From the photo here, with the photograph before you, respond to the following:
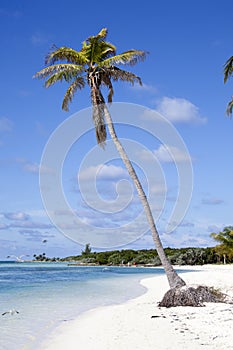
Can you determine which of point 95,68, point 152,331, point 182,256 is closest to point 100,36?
point 95,68

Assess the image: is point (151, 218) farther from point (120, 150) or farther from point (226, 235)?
point (226, 235)

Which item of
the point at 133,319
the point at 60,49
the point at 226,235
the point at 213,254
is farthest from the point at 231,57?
the point at 213,254

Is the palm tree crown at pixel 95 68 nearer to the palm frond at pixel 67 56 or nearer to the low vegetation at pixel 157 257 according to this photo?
the palm frond at pixel 67 56

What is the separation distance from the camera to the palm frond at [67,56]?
15.7m

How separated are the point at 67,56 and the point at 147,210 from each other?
22.1ft

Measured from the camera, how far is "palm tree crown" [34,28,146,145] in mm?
15852

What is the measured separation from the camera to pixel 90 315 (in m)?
13.6

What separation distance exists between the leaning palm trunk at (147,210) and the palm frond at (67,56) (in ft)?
6.85

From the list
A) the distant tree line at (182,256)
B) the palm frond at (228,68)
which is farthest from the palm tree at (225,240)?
the palm frond at (228,68)

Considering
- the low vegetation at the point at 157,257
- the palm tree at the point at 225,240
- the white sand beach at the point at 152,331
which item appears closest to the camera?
the white sand beach at the point at 152,331

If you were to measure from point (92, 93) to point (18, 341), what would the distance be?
9704mm

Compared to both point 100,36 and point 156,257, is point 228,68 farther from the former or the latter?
point 156,257

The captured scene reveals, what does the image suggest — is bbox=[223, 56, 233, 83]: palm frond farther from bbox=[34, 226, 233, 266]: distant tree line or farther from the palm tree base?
bbox=[34, 226, 233, 266]: distant tree line

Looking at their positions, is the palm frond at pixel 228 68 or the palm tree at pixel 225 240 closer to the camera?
the palm frond at pixel 228 68
